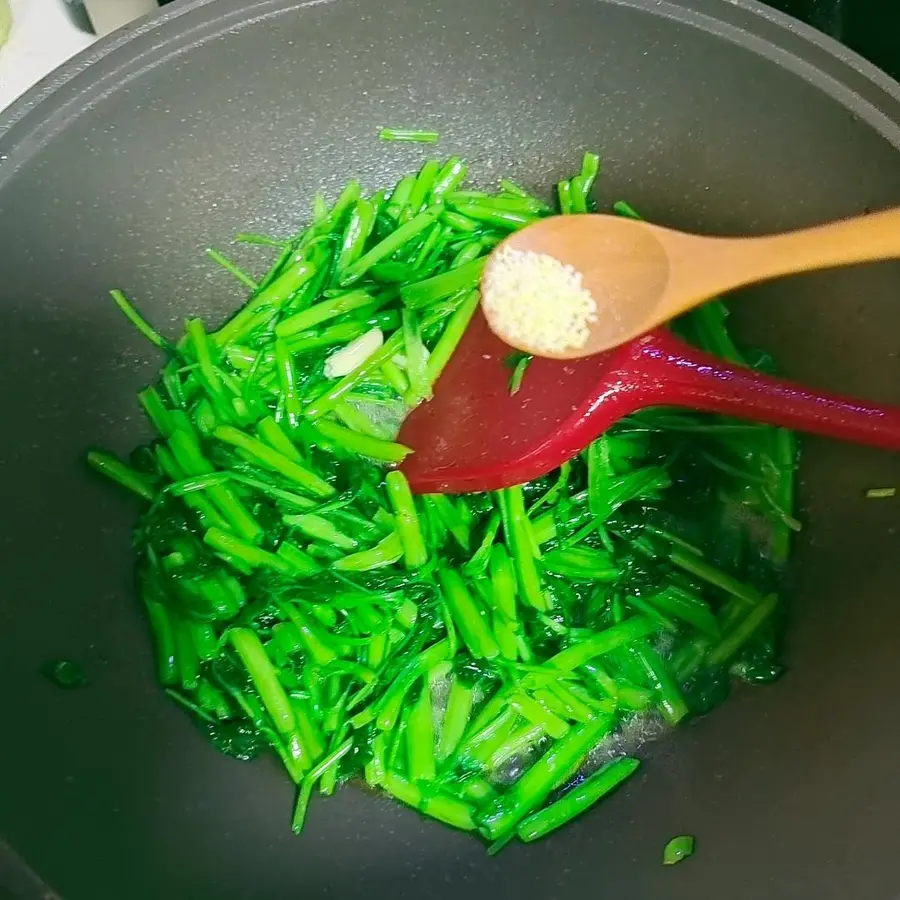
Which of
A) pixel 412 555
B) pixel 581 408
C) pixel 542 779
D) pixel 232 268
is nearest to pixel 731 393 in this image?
pixel 581 408

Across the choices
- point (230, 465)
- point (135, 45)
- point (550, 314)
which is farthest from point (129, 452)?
point (550, 314)

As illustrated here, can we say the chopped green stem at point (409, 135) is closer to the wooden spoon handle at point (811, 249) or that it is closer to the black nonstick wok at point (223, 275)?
the black nonstick wok at point (223, 275)

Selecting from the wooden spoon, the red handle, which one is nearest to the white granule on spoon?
the wooden spoon

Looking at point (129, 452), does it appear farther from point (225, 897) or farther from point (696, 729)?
point (696, 729)

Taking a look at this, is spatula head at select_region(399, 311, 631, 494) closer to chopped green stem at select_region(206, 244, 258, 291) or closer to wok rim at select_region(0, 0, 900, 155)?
chopped green stem at select_region(206, 244, 258, 291)

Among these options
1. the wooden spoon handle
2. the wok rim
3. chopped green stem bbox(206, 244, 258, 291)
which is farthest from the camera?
chopped green stem bbox(206, 244, 258, 291)

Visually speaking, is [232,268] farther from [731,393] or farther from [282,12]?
[731,393]
